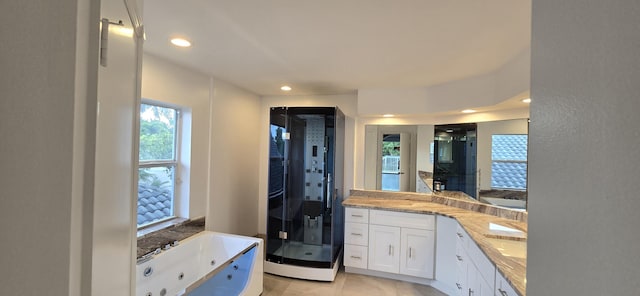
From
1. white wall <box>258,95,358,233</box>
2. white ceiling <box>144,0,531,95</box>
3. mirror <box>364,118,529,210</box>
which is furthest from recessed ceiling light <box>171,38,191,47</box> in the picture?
mirror <box>364,118,529,210</box>

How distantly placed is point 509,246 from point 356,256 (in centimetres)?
161

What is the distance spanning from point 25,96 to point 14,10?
130 millimetres

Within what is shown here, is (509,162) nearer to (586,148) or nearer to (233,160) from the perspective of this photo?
(586,148)

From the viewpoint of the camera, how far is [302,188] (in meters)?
3.12

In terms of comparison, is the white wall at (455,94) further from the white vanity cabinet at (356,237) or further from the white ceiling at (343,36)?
the white vanity cabinet at (356,237)

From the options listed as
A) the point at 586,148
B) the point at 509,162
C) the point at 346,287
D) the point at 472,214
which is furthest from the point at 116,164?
the point at 509,162

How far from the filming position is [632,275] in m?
0.33

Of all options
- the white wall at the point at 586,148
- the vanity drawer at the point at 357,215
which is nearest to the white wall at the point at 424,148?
the vanity drawer at the point at 357,215

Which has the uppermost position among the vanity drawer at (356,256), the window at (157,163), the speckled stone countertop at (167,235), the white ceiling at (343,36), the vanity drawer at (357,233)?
the white ceiling at (343,36)

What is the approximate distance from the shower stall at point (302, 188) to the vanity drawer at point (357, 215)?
19cm

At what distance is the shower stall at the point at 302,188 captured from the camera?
9.77 feet

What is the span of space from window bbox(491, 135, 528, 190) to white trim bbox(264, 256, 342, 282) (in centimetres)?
198

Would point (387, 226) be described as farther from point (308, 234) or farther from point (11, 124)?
point (11, 124)

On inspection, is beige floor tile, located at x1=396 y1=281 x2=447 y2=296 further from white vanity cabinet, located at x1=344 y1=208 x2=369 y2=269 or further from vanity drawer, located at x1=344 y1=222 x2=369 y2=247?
vanity drawer, located at x1=344 y1=222 x2=369 y2=247
